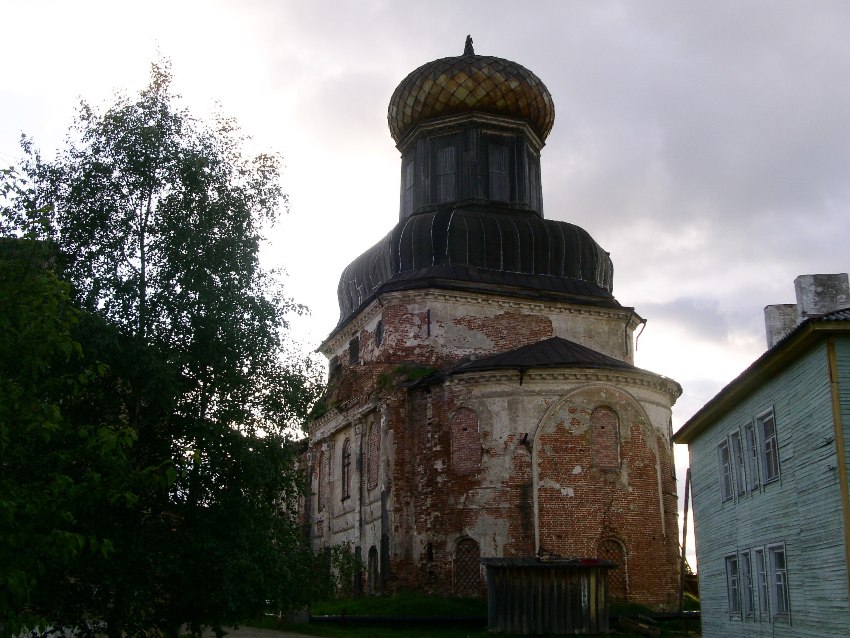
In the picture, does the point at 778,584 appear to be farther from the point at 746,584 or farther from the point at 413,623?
the point at 413,623

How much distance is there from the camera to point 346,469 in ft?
102

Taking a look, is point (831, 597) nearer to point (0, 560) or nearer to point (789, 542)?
point (789, 542)

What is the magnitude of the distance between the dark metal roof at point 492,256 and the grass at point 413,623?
348 inches

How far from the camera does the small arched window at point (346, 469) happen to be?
30.8m

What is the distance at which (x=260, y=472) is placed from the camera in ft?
52.1

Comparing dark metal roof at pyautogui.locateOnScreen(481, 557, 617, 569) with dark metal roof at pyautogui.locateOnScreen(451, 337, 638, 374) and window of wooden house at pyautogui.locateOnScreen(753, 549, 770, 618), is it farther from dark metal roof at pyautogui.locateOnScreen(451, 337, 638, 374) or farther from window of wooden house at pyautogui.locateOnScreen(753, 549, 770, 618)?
window of wooden house at pyautogui.locateOnScreen(753, 549, 770, 618)

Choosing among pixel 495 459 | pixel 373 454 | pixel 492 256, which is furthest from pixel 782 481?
pixel 492 256

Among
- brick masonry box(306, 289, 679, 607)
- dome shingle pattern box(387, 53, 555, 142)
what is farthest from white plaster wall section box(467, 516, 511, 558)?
dome shingle pattern box(387, 53, 555, 142)

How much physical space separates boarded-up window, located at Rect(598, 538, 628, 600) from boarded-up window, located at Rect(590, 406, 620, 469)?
6.45ft

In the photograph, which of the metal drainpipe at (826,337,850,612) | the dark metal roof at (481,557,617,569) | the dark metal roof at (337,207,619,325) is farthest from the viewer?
the dark metal roof at (337,207,619,325)

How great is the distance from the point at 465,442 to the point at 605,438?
3.65 meters

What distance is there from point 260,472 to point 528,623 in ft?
28.1

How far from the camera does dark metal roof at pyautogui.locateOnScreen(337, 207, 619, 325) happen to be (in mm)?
29719

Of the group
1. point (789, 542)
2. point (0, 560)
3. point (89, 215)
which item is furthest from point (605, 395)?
point (0, 560)
